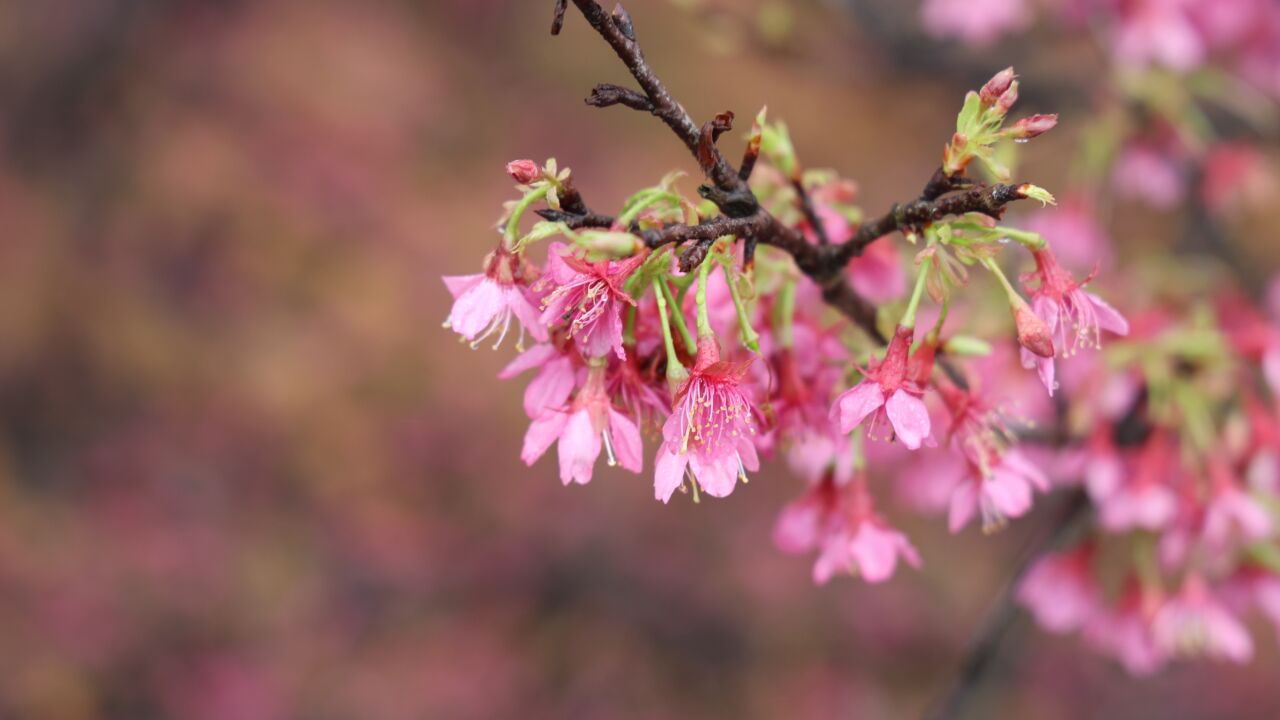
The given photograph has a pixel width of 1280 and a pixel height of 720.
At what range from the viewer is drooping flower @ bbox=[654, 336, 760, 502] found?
907 mm

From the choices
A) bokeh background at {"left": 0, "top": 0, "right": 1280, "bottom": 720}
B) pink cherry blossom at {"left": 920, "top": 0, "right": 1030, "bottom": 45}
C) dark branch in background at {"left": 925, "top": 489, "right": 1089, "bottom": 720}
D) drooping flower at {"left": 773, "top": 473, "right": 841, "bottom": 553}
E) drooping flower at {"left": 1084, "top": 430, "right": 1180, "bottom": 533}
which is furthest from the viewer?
bokeh background at {"left": 0, "top": 0, "right": 1280, "bottom": 720}

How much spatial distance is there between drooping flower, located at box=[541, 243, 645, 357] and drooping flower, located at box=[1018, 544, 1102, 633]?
1138mm

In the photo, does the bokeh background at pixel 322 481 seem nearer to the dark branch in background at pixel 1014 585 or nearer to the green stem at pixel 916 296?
the dark branch in background at pixel 1014 585

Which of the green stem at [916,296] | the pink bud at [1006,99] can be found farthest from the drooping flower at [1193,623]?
the pink bud at [1006,99]

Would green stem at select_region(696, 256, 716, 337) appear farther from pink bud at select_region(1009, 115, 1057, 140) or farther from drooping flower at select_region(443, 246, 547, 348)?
pink bud at select_region(1009, 115, 1057, 140)

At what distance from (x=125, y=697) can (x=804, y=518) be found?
11.2 feet

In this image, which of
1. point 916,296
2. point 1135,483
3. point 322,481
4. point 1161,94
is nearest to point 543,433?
point 916,296

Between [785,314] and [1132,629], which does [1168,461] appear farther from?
[785,314]

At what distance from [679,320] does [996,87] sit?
0.37 meters

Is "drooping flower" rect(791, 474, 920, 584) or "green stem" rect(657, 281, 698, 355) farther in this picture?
"drooping flower" rect(791, 474, 920, 584)

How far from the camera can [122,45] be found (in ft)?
14.8

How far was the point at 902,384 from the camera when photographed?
96cm

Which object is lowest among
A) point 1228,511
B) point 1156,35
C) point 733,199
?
point 1228,511

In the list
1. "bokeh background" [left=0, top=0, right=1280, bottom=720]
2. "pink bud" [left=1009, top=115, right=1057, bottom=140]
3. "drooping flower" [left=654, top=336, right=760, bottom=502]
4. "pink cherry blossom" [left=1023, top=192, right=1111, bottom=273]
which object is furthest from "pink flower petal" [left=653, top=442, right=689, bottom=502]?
"bokeh background" [left=0, top=0, right=1280, bottom=720]
